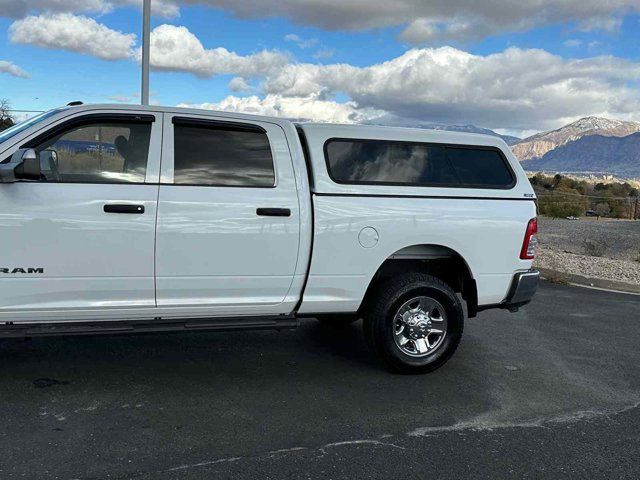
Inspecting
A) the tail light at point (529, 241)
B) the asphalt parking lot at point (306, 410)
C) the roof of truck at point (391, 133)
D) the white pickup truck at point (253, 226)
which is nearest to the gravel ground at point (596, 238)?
the asphalt parking lot at point (306, 410)

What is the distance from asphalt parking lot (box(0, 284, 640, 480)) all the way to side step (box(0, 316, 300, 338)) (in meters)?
0.48

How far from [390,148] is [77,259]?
260 cm

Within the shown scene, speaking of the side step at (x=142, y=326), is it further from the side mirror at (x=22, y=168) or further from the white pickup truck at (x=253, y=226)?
the side mirror at (x=22, y=168)

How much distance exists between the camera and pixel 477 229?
491 centimetres

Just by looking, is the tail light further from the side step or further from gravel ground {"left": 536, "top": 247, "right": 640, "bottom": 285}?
gravel ground {"left": 536, "top": 247, "right": 640, "bottom": 285}

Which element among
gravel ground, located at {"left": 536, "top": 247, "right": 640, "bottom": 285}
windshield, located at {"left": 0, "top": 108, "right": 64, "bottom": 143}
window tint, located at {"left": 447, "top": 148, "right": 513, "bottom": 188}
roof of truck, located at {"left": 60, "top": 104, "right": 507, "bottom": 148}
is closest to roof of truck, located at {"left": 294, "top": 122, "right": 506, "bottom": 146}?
roof of truck, located at {"left": 60, "top": 104, "right": 507, "bottom": 148}

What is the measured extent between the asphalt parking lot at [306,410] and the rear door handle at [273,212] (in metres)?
1.35

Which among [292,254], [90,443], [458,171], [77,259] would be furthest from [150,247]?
[458,171]

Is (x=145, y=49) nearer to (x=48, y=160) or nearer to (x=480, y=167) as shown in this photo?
(x=48, y=160)

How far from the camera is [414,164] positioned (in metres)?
4.96

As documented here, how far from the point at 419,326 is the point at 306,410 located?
1.34 m

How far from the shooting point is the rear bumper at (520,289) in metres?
5.12

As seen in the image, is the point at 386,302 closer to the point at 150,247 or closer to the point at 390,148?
the point at 390,148

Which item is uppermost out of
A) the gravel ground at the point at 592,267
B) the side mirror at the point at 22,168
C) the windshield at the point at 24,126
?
the windshield at the point at 24,126
